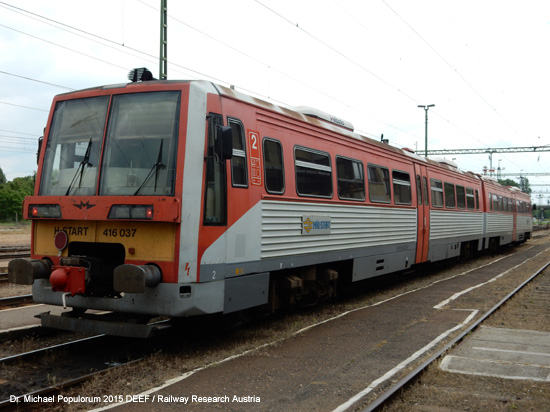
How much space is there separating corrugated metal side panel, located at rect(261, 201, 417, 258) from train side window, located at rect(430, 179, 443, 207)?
191 centimetres

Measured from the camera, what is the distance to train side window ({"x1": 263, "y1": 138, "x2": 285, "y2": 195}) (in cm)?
761

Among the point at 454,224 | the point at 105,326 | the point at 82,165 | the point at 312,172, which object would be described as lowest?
the point at 105,326

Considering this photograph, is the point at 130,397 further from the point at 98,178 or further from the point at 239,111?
the point at 239,111

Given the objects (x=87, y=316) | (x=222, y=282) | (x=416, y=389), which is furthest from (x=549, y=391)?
(x=87, y=316)

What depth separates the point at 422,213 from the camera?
13.9 m

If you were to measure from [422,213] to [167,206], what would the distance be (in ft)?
30.5

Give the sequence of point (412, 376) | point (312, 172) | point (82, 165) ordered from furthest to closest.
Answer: point (312, 172), point (82, 165), point (412, 376)

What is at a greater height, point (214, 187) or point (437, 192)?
point (437, 192)

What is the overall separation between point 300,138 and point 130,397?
4.86m

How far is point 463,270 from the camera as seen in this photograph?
56.7 ft

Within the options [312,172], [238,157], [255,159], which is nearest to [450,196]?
[312,172]

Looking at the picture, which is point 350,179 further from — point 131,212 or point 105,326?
point 105,326

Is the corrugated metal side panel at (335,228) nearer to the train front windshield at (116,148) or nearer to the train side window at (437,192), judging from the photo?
the train front windshield at (116,148)

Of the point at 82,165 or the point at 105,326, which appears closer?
the point at 105,326
